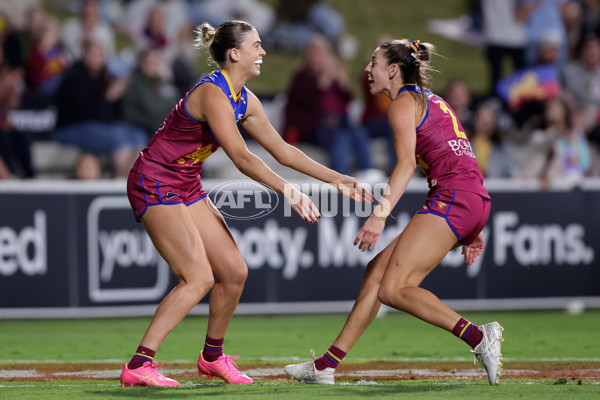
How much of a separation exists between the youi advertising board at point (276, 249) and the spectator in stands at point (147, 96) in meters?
2.50

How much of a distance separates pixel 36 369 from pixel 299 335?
10.3 feet

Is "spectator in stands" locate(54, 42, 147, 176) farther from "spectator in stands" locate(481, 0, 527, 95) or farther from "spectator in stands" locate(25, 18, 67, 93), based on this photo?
"spectator in stands" locate(481, 0, 527, 95)

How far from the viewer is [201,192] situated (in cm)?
645

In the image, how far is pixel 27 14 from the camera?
14.1 m

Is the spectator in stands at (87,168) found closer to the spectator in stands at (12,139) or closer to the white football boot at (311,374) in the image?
the spectator in stands at (12,139)

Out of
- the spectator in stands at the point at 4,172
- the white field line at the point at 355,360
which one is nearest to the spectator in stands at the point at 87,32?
the spectator in stands at the point at 4,172

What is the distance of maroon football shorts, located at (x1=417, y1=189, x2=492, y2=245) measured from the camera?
5824 mm

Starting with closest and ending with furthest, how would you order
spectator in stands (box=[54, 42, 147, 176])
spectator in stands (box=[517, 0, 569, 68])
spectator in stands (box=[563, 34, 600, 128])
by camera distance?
spectator in stands (box=[54, 42, 147, 176]) → spectator in stands (box=[563, 34, 600, 128]) → spectator in stands (box=[517, 0, 569, 68])

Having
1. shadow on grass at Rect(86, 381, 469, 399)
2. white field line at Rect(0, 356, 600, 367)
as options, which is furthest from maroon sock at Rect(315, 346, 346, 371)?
white field line at Rect(0, 356, 600, 367)

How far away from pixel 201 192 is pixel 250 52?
106 cm

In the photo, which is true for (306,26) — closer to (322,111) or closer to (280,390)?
(322,111)

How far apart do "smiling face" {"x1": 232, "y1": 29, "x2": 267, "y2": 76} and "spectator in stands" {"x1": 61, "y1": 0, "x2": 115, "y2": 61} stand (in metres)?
7.61

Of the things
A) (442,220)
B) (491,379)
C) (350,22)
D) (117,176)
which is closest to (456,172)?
(442,220)

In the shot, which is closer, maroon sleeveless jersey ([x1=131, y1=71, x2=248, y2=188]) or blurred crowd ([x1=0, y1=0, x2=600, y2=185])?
maroon sleeveless jersey ([x1=131, y1=71, x2=248, y2=188])
